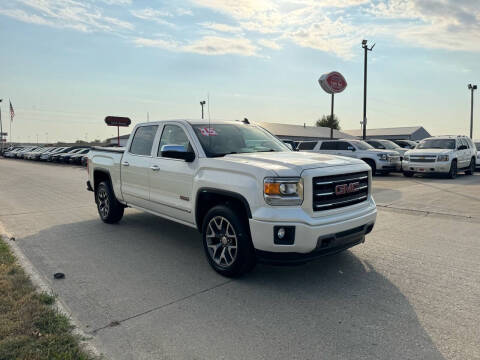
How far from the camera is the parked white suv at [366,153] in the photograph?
1669 cm

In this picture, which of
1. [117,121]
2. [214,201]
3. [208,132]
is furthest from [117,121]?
[214,201]

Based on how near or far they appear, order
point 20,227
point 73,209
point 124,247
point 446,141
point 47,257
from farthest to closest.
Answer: point 446,141
point 73,209
point 20,227
point 124,247
point 47,257

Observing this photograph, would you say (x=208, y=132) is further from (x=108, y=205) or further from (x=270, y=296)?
(x=108, y=205)

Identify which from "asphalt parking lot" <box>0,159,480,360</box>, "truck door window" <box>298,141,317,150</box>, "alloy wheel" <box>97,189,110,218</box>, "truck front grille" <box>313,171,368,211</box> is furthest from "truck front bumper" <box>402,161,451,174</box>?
"alloy wheel" <box>97,189,110,218</box>

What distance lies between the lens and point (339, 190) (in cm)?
420

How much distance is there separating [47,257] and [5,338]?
96.4 inches

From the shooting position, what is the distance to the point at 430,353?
282cm

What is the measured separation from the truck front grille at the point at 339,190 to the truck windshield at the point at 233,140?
140 cm

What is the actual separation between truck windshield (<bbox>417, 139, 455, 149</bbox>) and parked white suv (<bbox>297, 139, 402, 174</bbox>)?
3.91ft

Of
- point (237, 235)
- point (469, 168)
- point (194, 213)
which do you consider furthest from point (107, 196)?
point (469, 168)

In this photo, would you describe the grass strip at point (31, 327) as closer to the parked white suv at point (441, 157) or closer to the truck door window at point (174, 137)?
the truck door window at point (174, 137)

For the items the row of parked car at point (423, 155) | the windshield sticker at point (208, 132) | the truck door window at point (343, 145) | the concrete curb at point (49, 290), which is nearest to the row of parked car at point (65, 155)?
the truck door window at point (343, 145)

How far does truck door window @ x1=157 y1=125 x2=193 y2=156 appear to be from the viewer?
523 centimetres

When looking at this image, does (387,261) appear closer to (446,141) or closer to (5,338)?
(5,338)
